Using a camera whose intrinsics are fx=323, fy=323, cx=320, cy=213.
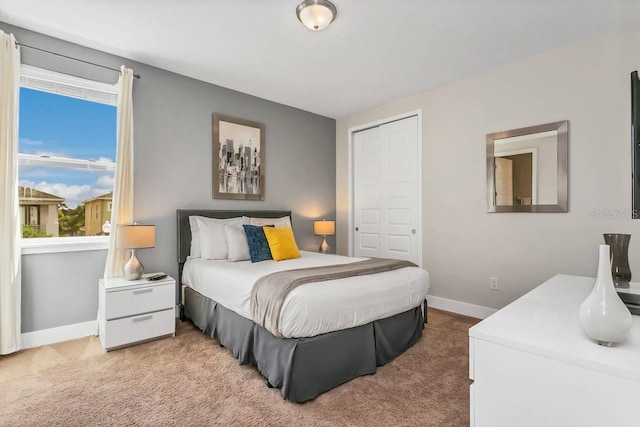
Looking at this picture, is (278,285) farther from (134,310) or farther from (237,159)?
(237,159)

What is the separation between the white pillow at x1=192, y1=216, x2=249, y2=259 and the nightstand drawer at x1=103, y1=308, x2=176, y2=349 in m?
0.65

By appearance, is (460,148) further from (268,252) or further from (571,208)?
(268,252)

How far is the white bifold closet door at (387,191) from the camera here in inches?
165

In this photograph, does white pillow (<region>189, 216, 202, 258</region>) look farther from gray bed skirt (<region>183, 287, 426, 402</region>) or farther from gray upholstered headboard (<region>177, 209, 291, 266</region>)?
gray bed skirt (<region>183, 287, 426, 402</region>)

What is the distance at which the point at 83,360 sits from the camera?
2.48 metres

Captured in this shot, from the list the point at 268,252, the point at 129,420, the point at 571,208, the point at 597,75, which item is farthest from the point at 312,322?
the point at 597,75

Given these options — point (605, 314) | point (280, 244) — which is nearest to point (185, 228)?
point (280, 244)

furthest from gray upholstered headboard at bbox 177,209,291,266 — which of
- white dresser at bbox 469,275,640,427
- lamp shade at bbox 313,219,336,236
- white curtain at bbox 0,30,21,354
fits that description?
white dresser at bbox 469,275,640,427

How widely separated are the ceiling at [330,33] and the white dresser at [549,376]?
2283 millimetres

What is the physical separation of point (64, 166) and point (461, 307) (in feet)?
14.0

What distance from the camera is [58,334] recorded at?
9.30ft

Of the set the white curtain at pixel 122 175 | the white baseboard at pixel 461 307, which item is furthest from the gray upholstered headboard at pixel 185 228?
the white baseboard at pixel 461 307

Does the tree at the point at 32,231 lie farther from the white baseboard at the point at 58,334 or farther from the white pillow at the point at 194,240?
the white pillow at the point at 194,240

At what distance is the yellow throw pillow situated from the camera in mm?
3270
